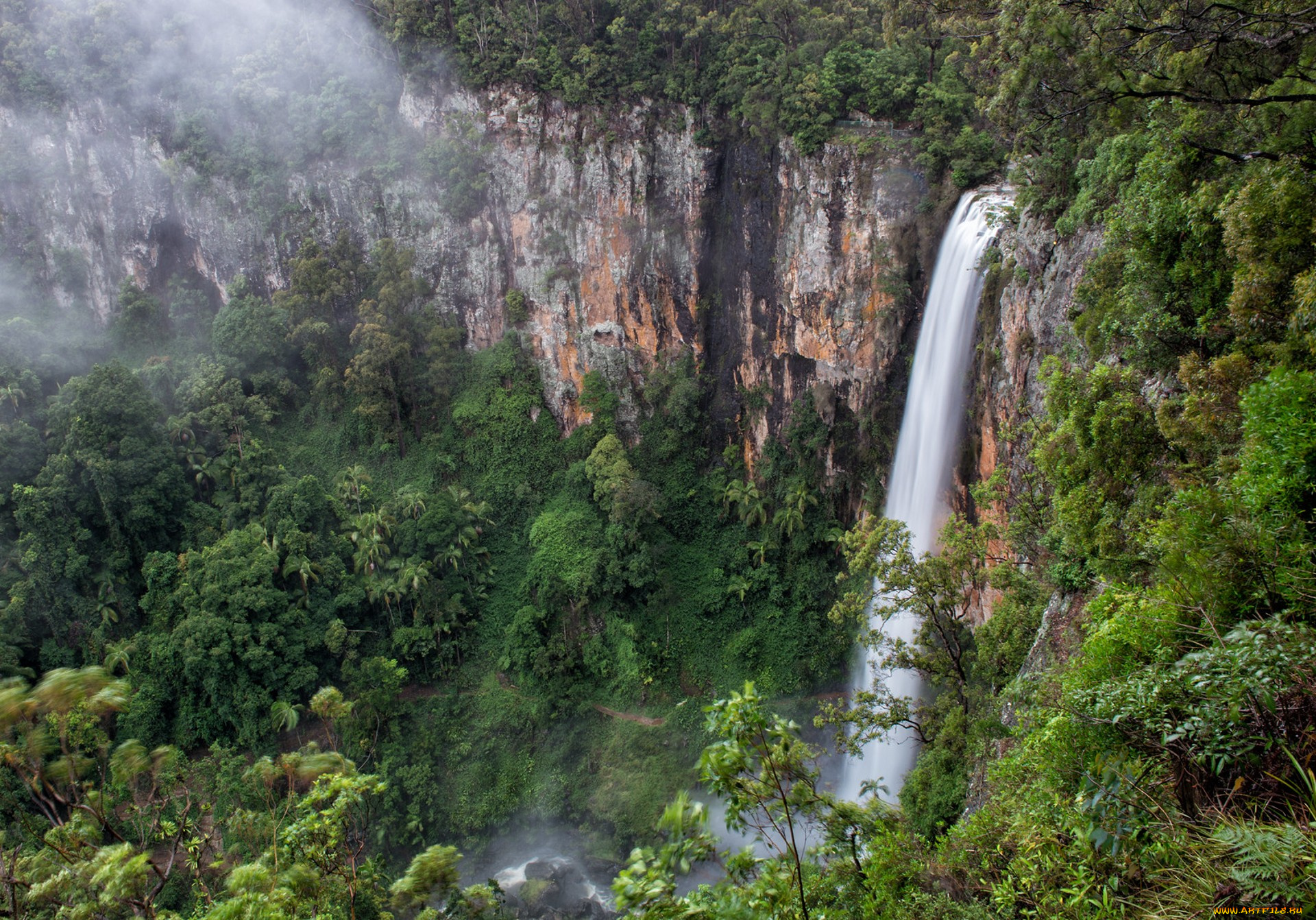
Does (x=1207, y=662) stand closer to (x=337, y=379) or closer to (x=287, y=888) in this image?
(x=287, y=888)

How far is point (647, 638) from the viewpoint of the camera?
22.1 meters

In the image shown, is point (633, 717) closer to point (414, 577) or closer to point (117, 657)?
point (414, 577)

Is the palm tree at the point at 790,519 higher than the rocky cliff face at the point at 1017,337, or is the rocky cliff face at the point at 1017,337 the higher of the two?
the rocky cliff face at the point at 1017,337

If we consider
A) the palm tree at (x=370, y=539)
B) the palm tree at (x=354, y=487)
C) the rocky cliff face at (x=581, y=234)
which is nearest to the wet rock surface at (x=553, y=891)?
the palm tree at (x=370, y=539)

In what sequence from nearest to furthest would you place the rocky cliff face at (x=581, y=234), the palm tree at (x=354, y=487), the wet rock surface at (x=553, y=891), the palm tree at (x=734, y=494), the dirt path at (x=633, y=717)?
the wet rock surface at (x=553, y=891) → the rocky cliff face at (x=581, y=234) → the dirt path at (x=633, y=717) → the palm tree at (x=734, y=494) → the palm tree at (x=354, y=487)

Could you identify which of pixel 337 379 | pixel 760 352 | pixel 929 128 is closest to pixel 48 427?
pixel 337 379

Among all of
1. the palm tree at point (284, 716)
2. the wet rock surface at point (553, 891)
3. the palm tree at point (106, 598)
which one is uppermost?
the palm tree at point (106, 598)

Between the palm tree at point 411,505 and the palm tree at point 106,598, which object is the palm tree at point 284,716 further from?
the palm tree at point 411,505

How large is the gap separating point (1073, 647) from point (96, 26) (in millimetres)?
35658

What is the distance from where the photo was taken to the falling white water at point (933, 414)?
A: 14.5 metres

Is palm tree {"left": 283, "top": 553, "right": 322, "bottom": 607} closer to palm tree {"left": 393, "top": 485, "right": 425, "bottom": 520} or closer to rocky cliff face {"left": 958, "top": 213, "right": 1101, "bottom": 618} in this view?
palm tree {"left": 393, "top": 485, "right": 425, "bottom": 520}

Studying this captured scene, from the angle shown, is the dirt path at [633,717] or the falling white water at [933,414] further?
the dirt path at [633,717]

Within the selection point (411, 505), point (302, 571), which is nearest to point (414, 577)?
point (411, 505)

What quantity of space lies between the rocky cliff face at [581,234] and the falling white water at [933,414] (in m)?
1.88
